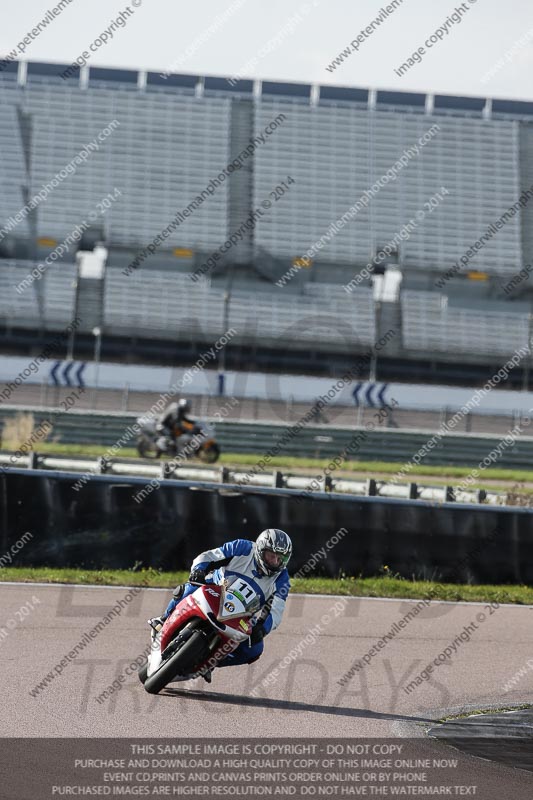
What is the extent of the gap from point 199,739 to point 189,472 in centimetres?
898

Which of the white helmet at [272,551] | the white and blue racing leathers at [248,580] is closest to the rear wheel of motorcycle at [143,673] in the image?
the white and blue racing leathers at [248,580]

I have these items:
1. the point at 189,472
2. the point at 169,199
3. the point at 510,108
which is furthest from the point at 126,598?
the point at 510,108

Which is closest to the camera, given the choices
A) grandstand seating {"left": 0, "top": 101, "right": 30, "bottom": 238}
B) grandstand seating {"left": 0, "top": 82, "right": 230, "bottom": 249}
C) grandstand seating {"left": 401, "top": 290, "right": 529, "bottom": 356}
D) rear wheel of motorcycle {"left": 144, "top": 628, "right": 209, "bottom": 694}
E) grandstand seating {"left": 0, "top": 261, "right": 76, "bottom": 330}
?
rear wheel of motorcycle {"left": 144, "top": 628, "right": 209, "bottom": 694}

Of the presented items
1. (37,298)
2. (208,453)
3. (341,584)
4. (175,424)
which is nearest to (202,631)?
(341,584)

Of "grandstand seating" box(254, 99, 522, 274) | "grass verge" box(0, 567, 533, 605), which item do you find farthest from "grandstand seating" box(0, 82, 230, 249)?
"grass verge" box(0, 567, 533, 605)

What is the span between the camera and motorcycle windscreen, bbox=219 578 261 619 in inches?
285

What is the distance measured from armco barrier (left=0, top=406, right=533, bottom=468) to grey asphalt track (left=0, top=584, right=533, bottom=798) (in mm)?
12184

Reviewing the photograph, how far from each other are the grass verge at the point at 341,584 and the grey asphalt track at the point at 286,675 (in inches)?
20.4

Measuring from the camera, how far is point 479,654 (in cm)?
955

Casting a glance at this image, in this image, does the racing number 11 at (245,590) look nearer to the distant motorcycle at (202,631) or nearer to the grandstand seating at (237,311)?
the distant motorcycle at (202,631)

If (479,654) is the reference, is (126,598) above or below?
above

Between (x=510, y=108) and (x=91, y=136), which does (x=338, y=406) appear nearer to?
(x=91, y=136)

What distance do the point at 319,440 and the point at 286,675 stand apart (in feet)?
54.5

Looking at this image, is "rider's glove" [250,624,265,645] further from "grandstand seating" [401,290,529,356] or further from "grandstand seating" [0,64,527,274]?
"grandstand seating" [0,64,527,274]
